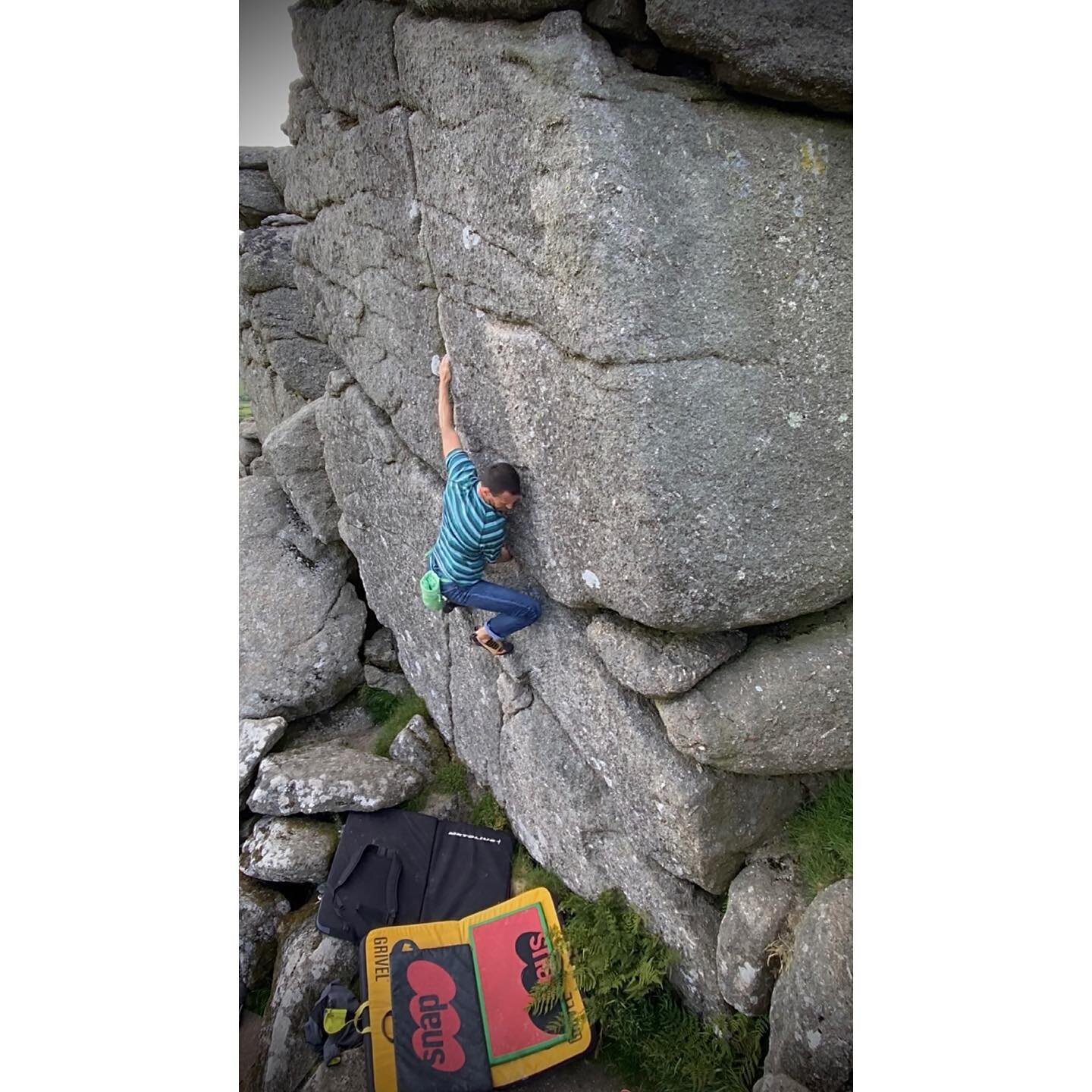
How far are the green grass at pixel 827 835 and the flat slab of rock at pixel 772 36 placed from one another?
369 cm

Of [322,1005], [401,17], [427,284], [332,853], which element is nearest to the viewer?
[401,17]

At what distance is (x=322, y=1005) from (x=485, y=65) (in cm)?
603

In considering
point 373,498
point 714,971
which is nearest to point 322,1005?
point 714,971

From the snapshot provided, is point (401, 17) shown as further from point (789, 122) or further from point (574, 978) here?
point (574, 978)

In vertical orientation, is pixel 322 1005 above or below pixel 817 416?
below

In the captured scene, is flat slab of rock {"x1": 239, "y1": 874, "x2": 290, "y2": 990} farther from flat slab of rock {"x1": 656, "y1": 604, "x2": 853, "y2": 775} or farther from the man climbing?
flat slab of rock {"x1": 656, "y1": 604, "x2": 853, "y2": 775}

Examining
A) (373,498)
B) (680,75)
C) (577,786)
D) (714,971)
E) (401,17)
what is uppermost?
(401,17)

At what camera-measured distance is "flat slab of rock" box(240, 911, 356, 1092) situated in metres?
5.58

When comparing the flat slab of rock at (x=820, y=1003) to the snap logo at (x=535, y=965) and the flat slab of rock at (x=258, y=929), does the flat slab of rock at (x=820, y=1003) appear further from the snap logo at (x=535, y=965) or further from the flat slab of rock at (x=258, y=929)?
the flat slab of rock at (x=258, y=929)

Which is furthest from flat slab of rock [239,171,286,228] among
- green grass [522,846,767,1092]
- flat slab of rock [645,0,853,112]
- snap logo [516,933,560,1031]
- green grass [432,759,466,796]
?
green grass [522,846,767,1092]

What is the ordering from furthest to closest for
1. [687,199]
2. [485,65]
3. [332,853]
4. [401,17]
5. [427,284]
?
[332,853] → [427,284] → [401,17] → [485,65] → [687,199]

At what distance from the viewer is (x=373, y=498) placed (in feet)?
22.7

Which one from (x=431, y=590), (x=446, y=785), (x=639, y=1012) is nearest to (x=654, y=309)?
(x=431, y=590)

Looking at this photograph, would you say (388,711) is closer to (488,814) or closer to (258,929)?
(488,814)
